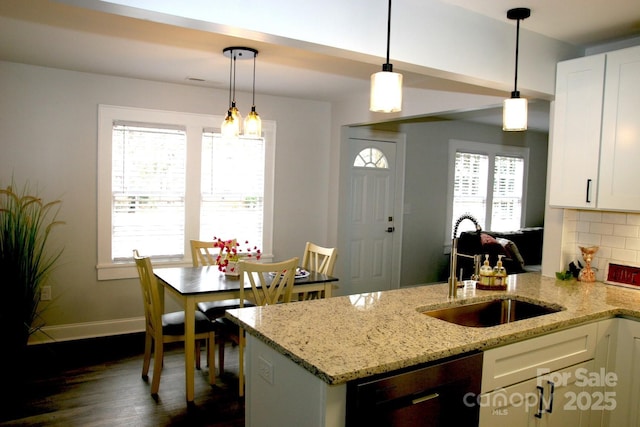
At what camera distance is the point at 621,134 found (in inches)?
108

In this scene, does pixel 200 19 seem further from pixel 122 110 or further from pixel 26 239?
pixel 122 110

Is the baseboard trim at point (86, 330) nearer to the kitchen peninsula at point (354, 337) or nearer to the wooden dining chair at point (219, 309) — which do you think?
the wooden dining chair at point (219, 309)

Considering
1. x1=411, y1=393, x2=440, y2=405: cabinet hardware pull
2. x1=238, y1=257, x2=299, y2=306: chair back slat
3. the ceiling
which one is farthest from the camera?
x1=238, y1=257, x2=299, y2=306: chair back slat

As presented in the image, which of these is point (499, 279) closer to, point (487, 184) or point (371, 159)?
point (371, 159)

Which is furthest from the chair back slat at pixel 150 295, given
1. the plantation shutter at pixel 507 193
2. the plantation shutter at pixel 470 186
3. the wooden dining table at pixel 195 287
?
the plantation shutter at pixel 507 193

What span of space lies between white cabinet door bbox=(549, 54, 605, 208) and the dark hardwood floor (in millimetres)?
2494

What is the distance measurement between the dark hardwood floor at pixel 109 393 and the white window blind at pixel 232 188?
1436 millimetres

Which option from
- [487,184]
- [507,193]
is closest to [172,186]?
[487,184]

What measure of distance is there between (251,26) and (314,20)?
1.01 ft

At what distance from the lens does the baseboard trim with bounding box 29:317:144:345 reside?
4.34 m

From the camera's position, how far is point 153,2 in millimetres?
1772

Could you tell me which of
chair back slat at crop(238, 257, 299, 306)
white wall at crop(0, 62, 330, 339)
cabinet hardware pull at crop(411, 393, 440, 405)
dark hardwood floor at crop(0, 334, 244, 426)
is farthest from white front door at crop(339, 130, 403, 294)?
cabinet hardware pull at crop(411, 393, 440, 405)

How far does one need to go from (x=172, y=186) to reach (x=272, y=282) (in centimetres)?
200

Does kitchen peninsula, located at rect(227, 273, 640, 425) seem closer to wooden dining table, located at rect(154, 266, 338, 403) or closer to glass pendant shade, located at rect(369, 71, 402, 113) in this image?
glass pendant shade, located at rect(369, 71, 402, 113)
